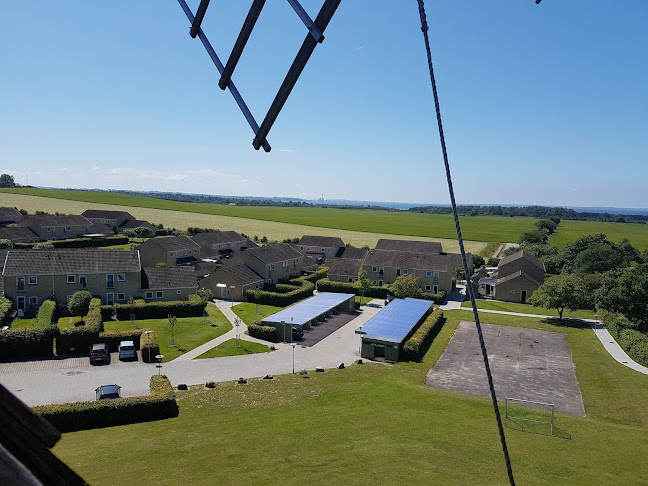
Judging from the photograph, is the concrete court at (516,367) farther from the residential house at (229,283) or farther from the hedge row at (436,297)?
the residential house at (229,283)

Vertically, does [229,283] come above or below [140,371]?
above

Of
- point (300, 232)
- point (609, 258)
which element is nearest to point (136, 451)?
point (609, 258)

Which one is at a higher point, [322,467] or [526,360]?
[322,467]

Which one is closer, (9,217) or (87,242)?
(87,242)

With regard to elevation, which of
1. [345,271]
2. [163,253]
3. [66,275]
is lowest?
[345,271]

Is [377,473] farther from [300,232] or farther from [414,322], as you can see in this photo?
[300,232]

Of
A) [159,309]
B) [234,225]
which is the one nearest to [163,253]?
[159,309]

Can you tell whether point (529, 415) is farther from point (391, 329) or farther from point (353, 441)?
point (391, 329)
